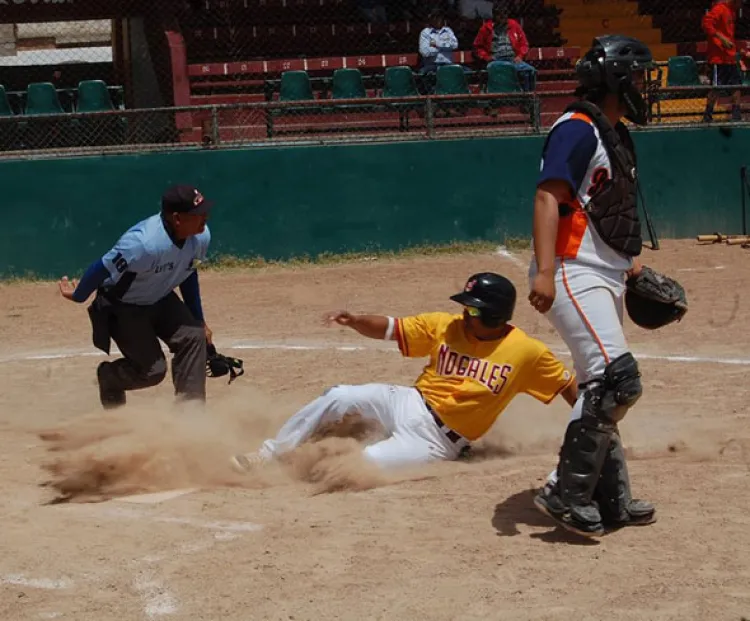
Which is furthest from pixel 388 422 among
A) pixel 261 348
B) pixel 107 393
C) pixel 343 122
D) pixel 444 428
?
pixel 343 122

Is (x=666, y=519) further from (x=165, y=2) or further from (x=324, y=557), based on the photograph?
(x=165, y=2)

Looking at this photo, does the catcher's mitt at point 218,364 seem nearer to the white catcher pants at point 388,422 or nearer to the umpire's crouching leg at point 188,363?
the umpire's crouching leg at point 188,363

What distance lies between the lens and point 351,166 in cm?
1483

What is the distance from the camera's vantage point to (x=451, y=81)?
1620 cm

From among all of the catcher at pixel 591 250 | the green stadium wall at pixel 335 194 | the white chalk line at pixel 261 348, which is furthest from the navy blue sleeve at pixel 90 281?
the green stadium wall at pixel 335 194

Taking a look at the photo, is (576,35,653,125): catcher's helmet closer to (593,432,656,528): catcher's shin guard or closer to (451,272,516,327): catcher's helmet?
(451,272,516,327): catcher's helmet

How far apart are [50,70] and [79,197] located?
414cm

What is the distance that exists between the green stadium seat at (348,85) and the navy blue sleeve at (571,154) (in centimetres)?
1130

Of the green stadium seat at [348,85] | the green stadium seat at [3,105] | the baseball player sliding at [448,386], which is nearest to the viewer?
the baseball player sliding at [448,386]

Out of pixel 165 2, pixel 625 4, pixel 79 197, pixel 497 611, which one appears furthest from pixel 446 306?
pixel 625 4

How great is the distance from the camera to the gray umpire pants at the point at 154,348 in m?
7.02

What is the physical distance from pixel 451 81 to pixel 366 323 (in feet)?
35.3

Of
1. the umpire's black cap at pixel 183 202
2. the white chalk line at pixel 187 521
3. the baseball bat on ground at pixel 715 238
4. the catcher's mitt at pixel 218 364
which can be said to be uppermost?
the umpire's black cap at pixel 183 202

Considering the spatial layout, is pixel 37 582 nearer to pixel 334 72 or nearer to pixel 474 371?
pixel 474 371
